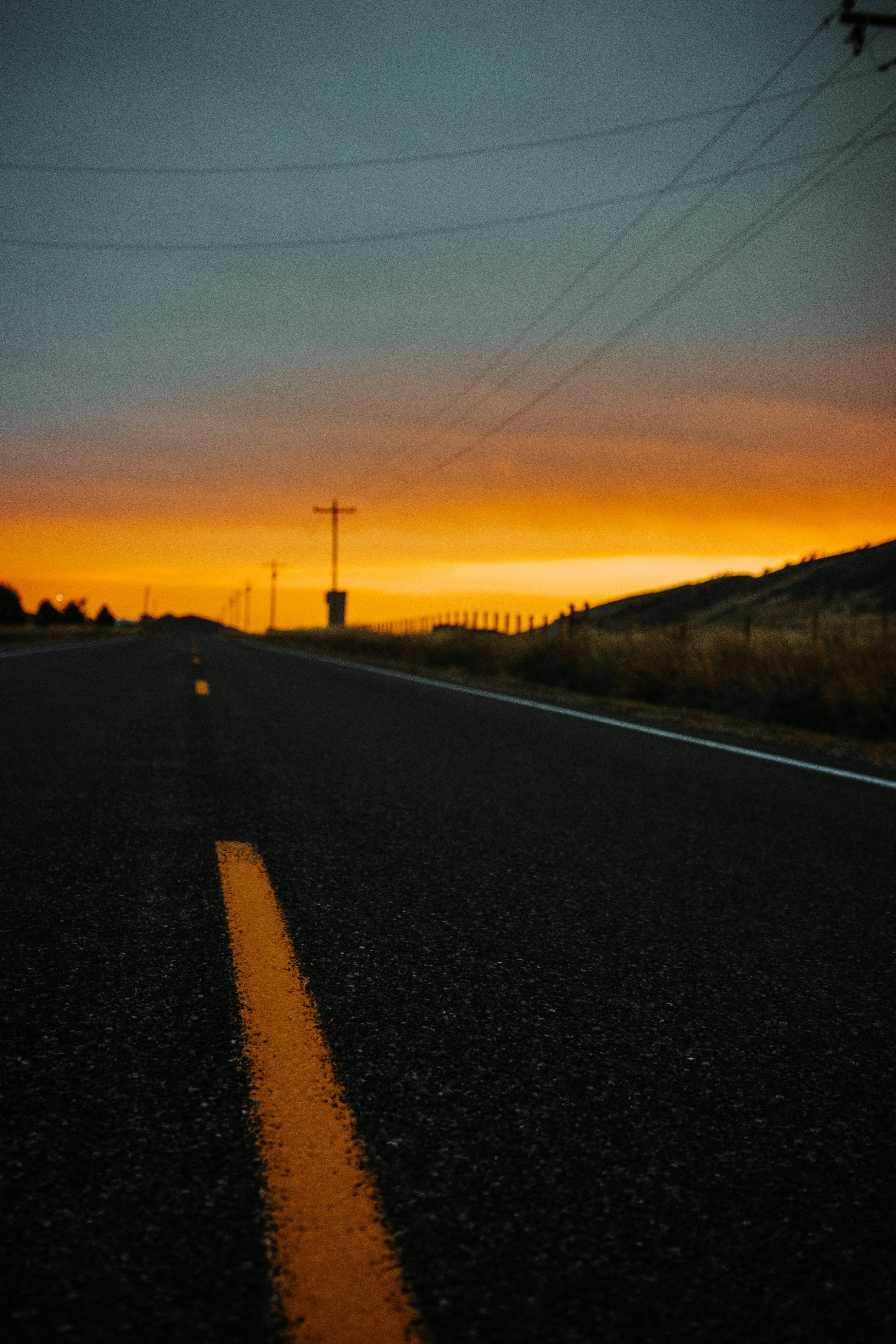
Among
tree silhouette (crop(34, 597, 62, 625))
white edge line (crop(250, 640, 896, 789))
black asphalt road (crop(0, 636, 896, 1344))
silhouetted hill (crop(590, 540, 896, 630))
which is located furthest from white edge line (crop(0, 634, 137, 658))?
tree silhouette (crop(34, 597, 62, 625))

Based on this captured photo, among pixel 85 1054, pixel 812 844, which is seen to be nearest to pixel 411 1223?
pixel 85 1054

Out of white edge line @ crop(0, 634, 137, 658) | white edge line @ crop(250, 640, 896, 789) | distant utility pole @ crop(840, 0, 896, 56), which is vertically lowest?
white edge line @ crop(250, 640, 896, 789)

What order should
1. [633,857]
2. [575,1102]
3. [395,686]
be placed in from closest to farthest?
[575,1102] < [633,857] < [395,686]

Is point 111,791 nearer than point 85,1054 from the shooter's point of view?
No

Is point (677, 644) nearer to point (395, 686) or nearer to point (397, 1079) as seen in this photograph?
point (395, 686)

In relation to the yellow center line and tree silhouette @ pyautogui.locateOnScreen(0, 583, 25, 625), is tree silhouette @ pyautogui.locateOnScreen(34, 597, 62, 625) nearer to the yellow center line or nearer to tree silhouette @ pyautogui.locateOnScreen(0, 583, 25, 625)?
tree silhouette @ pyautogui.locateOnScreen(0, 583, 25, 625)

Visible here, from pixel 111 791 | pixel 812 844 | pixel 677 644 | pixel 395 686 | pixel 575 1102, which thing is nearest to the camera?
pixel 575 1102

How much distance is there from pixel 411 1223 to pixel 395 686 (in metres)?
13.6

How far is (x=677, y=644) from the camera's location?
52.6ft

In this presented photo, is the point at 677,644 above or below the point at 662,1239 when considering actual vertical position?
above

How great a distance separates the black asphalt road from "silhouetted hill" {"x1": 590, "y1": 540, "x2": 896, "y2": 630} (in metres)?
52.1

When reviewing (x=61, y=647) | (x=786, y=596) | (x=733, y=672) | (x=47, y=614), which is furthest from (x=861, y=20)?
(x=47, y=614)

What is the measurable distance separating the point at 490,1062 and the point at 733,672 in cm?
1232

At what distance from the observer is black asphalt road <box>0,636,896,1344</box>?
1.33 metres
